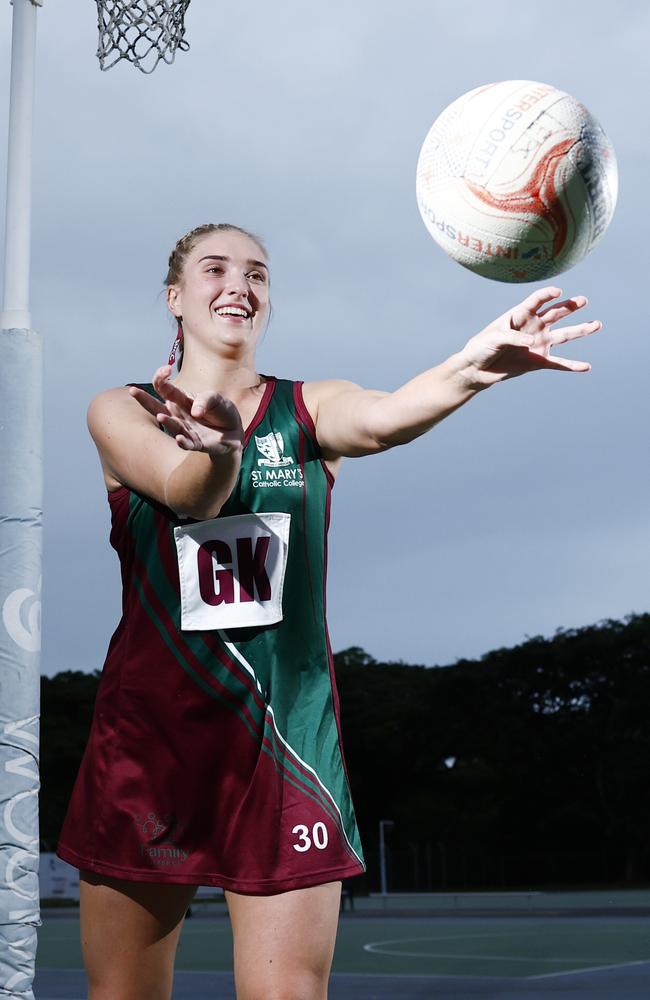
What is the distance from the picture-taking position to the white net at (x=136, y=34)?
6438 millimetres

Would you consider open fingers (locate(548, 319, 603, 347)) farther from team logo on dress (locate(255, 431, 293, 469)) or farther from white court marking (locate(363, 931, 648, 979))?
white court marking (locate(363, 931, 648, 979))

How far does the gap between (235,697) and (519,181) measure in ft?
5.26

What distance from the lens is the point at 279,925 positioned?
3049mm

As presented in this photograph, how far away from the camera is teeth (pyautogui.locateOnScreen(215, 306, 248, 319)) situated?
3496mm

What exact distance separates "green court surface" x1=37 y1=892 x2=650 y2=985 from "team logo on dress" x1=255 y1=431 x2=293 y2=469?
1149cm

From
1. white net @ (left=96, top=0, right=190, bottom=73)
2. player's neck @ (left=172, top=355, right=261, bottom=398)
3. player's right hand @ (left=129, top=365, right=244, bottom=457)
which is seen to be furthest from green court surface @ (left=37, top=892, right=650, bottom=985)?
player's right hand @ (left=129, top=365, right=244, bottom=457)

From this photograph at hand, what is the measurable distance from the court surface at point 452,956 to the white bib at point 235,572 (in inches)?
363

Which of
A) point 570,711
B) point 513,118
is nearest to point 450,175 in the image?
point 513,118

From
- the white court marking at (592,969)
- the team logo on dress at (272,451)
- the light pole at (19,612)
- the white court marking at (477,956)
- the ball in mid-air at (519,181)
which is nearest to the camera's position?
the team logo on dress at (272,451)

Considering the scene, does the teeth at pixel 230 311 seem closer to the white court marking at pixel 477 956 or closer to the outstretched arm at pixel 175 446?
the outstretched arm at pixel 175 446

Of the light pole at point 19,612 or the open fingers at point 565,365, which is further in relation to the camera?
the light pole at point 19,612

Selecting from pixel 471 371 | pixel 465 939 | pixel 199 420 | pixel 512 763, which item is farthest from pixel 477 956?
pixel 512 763

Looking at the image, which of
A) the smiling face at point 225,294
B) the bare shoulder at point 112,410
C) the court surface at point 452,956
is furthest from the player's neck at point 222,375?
the court surface at point 452,956

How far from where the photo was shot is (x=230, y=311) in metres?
3.50
